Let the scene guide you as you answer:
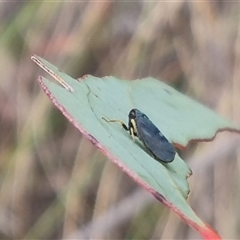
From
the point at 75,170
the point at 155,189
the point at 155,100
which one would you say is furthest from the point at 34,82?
the point at 155,189

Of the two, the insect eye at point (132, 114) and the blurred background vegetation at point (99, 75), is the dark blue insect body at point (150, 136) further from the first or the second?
the blurred background vegetation at point (99, 75)

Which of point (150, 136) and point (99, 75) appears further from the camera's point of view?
point (99, 75)

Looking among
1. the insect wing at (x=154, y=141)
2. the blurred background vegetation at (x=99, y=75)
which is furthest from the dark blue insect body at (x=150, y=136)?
the blurred background vegetation at (x=99, y=75)

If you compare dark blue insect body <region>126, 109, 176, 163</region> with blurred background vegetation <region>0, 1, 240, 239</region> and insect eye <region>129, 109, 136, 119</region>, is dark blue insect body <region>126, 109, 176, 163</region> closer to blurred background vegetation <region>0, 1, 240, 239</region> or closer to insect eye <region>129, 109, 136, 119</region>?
insect eye <region>129, 109, 136, 119</region>

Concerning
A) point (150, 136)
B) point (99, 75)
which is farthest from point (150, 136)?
point (99, 75)

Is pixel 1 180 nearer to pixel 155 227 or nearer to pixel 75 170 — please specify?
pixel 75 170

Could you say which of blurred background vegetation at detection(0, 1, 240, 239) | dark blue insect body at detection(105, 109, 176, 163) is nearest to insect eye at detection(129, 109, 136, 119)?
dark blue insect body at detection(105, 109, 176, 163)

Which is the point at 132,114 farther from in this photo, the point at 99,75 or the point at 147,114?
the point at 99,75

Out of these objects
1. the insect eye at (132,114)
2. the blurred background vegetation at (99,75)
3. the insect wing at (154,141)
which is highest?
the insect eye at (132,114)
